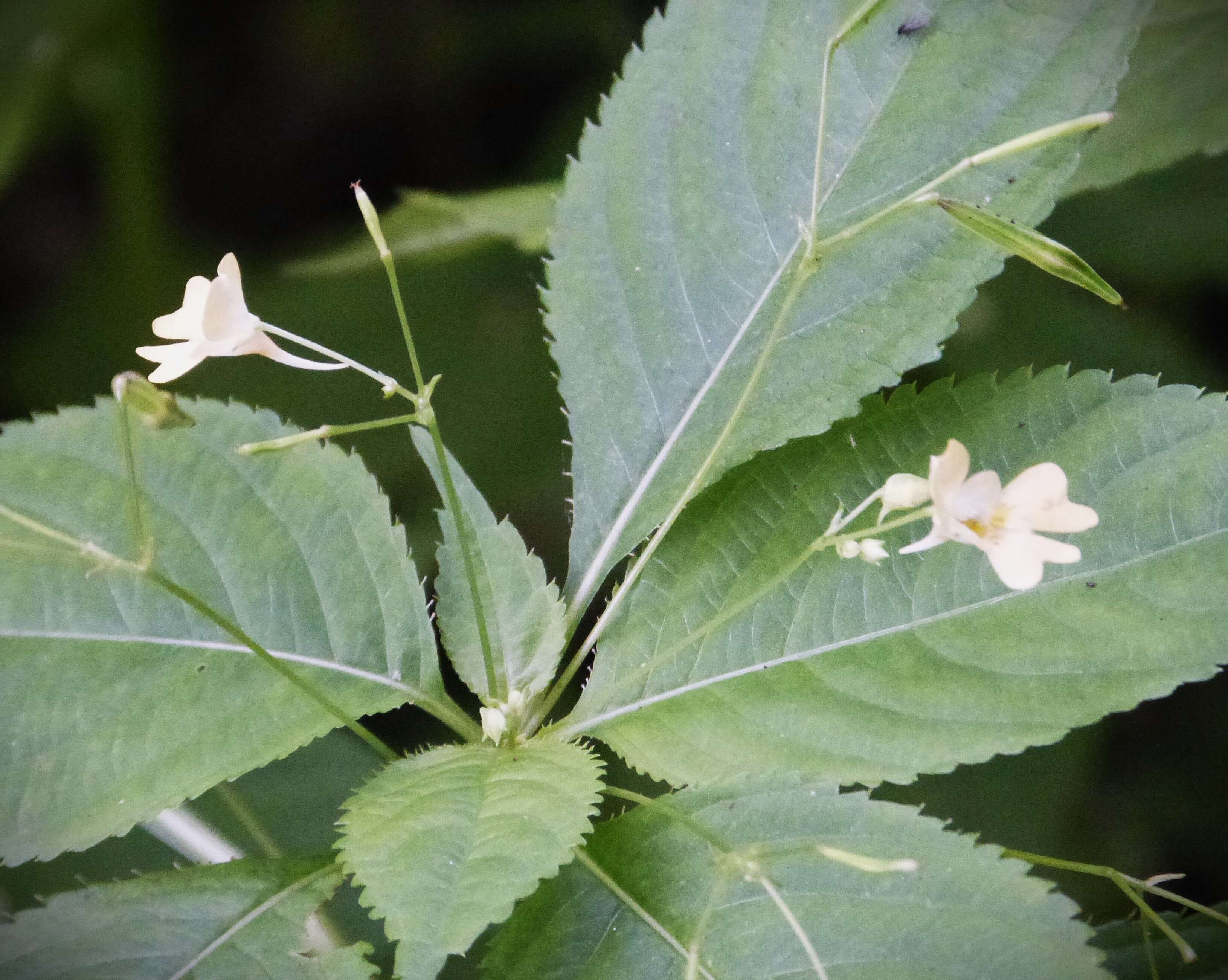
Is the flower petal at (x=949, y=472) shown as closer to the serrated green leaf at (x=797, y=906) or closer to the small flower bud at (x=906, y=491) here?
the small flower bud at (x=906, y=491)

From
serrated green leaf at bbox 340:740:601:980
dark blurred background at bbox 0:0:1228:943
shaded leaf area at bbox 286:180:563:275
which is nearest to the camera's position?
serrated green leaf at bbox 340:740:601:980

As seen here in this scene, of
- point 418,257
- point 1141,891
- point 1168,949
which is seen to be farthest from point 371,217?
point 1168,949

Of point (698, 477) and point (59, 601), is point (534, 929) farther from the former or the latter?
point (59, 601)

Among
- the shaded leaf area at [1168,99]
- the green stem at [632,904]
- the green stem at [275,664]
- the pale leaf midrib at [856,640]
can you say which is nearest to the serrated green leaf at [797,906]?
the green stem at [632,904]

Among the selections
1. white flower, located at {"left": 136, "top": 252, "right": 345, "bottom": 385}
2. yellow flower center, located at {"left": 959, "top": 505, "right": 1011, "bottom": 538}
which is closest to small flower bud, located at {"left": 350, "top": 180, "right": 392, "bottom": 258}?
white flower, located at {"left": 136, "top": 252, "right": 345, "bottom": 385}

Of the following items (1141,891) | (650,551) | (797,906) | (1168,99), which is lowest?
(1141,891)

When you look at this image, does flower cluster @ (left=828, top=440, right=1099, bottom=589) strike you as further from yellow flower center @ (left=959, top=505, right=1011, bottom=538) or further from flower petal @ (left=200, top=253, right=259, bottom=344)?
flower petal @ (left=200, top=253, right=259, bottom=344)

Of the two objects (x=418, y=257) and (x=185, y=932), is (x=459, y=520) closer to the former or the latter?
(x=185, y=932)
